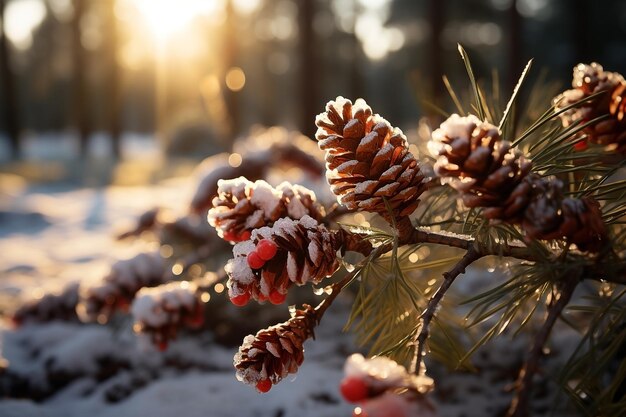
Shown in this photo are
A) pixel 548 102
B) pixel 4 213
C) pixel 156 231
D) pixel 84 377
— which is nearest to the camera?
pixel 548 102

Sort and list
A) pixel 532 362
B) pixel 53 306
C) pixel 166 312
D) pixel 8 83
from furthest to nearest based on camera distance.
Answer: pixel 8 83, pixel 53 306, pixel 166 312, pixel 532 362

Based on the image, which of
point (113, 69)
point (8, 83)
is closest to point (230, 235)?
point (8, 83)

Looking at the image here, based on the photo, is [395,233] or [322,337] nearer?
[395,233]

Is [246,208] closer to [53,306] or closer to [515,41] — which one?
[53,306]

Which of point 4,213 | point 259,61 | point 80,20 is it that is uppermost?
point 259,61

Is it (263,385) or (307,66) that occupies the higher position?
(307,66)

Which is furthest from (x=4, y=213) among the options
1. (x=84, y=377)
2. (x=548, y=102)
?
(x=548, y=102)

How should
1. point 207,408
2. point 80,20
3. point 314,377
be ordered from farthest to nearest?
point 80,20
point 314,377
point 207,408

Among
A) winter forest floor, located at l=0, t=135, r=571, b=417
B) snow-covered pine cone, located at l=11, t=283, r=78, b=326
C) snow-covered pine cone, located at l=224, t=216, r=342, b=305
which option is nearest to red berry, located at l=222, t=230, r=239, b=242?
snow-covered pine cone, located at l=224, t=216, r=342, b=305

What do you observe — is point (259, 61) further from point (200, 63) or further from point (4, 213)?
point (4, 213)
